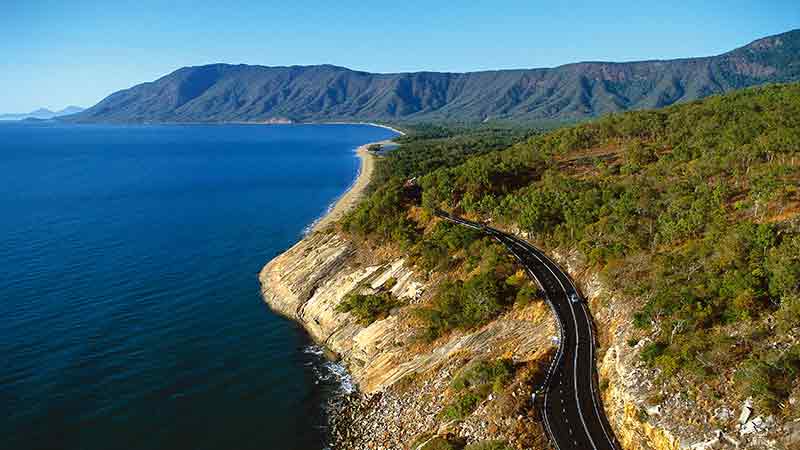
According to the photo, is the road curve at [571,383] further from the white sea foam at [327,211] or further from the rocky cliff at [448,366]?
the white sea foam at [327,211]

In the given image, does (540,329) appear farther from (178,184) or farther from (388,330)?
(178,184)

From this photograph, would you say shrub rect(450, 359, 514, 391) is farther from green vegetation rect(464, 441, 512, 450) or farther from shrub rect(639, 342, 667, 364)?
shrub rect(639, 342, 667, 364)

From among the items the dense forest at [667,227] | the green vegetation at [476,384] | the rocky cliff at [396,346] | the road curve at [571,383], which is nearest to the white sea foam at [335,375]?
the rocky cliff at [396,346]

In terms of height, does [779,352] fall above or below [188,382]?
above

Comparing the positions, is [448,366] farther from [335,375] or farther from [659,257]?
[659,257]

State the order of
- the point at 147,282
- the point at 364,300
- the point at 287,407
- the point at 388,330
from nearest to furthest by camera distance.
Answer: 1. the point at 287,407
2. the point at 388,330
3. the point at 364,300
4. the point at 147,282

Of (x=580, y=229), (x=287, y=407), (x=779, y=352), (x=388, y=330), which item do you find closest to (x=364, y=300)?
(x=388, y=330)

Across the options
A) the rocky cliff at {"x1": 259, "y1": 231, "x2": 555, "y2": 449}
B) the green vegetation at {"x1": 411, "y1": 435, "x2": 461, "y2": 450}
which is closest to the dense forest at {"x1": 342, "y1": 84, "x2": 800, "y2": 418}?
the rocky cliff at {"x1": 259, "y1": 231, "x2": 555, "y2": 449}
